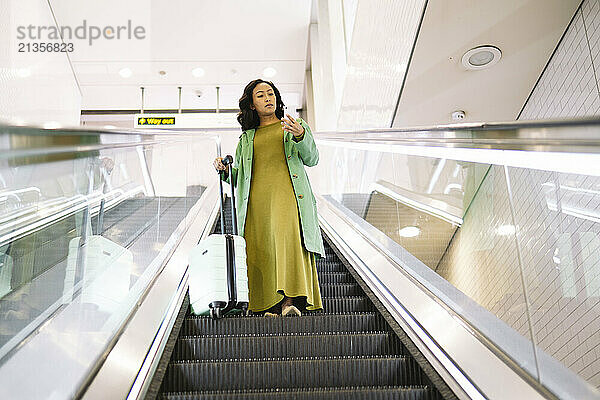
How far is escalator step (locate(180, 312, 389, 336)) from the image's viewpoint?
372 centimetres

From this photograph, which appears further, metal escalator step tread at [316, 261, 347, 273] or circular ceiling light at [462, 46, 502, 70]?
circular ceiling light at [462, 46, 502, 70]

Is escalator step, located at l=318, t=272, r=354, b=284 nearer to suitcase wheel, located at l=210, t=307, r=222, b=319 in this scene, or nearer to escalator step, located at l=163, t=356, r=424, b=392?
suitcase wheel, located at l=210, t=307, r=222, b=319

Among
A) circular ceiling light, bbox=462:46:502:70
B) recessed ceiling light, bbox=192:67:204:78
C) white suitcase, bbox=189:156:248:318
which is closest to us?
white suitcase, bbox=189:156:248:318

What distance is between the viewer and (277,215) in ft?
13.4

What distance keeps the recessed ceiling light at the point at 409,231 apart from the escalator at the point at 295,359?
527 millimetres

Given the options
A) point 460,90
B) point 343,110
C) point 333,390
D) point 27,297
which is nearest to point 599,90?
point 460,90

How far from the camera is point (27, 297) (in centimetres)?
190

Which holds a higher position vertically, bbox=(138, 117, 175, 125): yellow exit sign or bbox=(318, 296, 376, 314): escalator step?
bbox=(138, 117, 175, 125): yellow exit sign

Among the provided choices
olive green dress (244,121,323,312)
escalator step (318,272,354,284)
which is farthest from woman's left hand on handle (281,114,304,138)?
escalator step (318,272,354,284)

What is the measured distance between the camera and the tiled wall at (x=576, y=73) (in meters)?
4.95

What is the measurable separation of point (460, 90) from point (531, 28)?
3.96 ft

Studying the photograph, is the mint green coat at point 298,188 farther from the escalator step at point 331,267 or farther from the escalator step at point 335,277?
the escalator step at point 331,267

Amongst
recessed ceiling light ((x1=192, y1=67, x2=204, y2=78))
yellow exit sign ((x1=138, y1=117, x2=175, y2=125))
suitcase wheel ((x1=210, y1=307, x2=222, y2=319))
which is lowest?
suitcase wheel ((x1=210, y1=307, x2=222, y2=319))

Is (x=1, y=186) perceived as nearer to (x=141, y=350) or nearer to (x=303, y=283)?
(x=141, y=350)
